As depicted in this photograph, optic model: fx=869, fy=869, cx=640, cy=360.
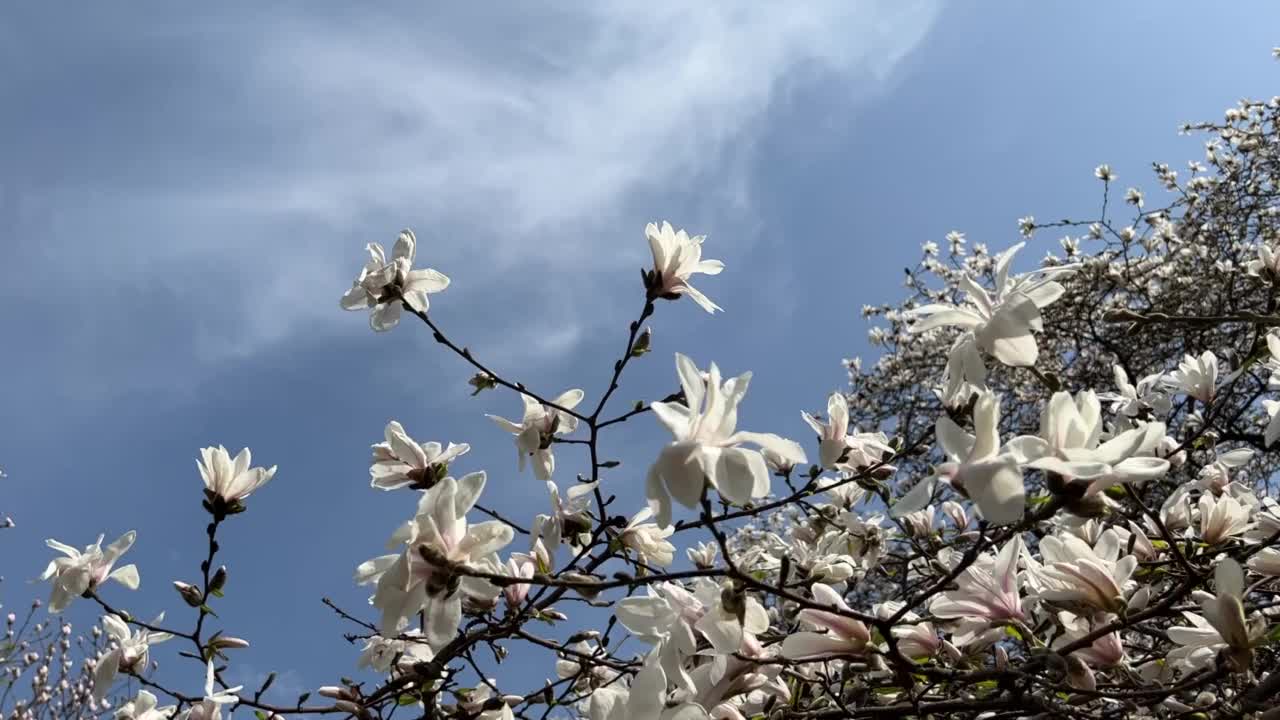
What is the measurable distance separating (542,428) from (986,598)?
1.07m

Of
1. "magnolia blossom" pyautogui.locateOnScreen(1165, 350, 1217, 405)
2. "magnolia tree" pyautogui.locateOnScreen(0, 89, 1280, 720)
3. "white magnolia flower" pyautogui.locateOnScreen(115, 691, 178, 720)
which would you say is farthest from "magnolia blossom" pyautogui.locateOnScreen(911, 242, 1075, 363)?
"white magnolia flower" pyautogui.locateOnScreen(115, 691, 178, 720)

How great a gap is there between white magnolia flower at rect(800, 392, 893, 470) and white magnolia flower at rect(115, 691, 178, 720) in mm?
1545

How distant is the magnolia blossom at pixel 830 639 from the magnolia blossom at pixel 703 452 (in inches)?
10.9

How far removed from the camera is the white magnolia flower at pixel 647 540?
1.81 m

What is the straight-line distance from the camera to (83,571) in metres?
1.88

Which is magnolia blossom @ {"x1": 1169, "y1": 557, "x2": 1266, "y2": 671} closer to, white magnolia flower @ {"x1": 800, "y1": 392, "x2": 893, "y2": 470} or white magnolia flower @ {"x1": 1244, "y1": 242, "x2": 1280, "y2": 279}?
white magnolia flower @ {"x1": 800, "y1": 392, "x2": 893, "y2": 470}

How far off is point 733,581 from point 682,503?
0.19 meters

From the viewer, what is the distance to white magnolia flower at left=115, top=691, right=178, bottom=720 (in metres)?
1.78

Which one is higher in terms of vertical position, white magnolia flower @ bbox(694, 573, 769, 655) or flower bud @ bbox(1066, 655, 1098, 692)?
white magnolia flower @ bbox(694, 573, 769, 655)

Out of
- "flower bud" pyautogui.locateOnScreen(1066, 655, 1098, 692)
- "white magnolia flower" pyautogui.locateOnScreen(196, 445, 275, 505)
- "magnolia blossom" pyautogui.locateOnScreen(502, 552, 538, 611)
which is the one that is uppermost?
"white magnolia flower" pyautogui.locateOnScreen(196, 445, 275, 505)

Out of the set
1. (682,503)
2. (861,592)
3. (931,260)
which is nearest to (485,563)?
(682,503)

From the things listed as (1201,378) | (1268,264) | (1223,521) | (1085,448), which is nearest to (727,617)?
(1085,448)

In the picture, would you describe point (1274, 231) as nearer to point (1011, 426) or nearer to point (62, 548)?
point (1011, 426)

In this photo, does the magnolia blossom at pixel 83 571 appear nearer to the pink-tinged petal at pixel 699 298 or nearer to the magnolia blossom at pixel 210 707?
the magnolia blossom at pixel 210 707
